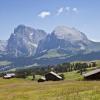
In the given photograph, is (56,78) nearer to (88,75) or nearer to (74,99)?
(88,75)

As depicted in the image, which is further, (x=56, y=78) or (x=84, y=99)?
(x=56, y=78)

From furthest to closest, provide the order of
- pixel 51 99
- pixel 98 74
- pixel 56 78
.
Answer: pixel 56 78 < pixel 98 74 < pixel 51 99

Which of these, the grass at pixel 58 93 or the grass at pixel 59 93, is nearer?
the grass at pixel 59 93

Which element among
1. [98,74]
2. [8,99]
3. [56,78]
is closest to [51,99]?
[8,99]

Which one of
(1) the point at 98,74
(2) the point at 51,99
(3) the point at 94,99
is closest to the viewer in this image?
(3) the point at 94,99

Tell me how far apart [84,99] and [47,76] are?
146m

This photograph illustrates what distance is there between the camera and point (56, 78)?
568 feet

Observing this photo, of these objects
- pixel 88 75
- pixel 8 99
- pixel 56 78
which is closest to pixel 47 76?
pixel 56 78

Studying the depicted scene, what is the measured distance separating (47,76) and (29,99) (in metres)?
137

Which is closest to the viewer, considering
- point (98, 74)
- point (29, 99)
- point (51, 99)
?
point (51, 99)

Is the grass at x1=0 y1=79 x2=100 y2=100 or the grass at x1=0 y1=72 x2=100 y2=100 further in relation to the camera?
the grass at x1=0 y1=72 x2=100 y2=100

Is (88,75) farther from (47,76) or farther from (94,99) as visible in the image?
(94,99)

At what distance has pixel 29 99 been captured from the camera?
39.6 meters

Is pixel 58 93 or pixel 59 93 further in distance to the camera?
pixel 58 93
